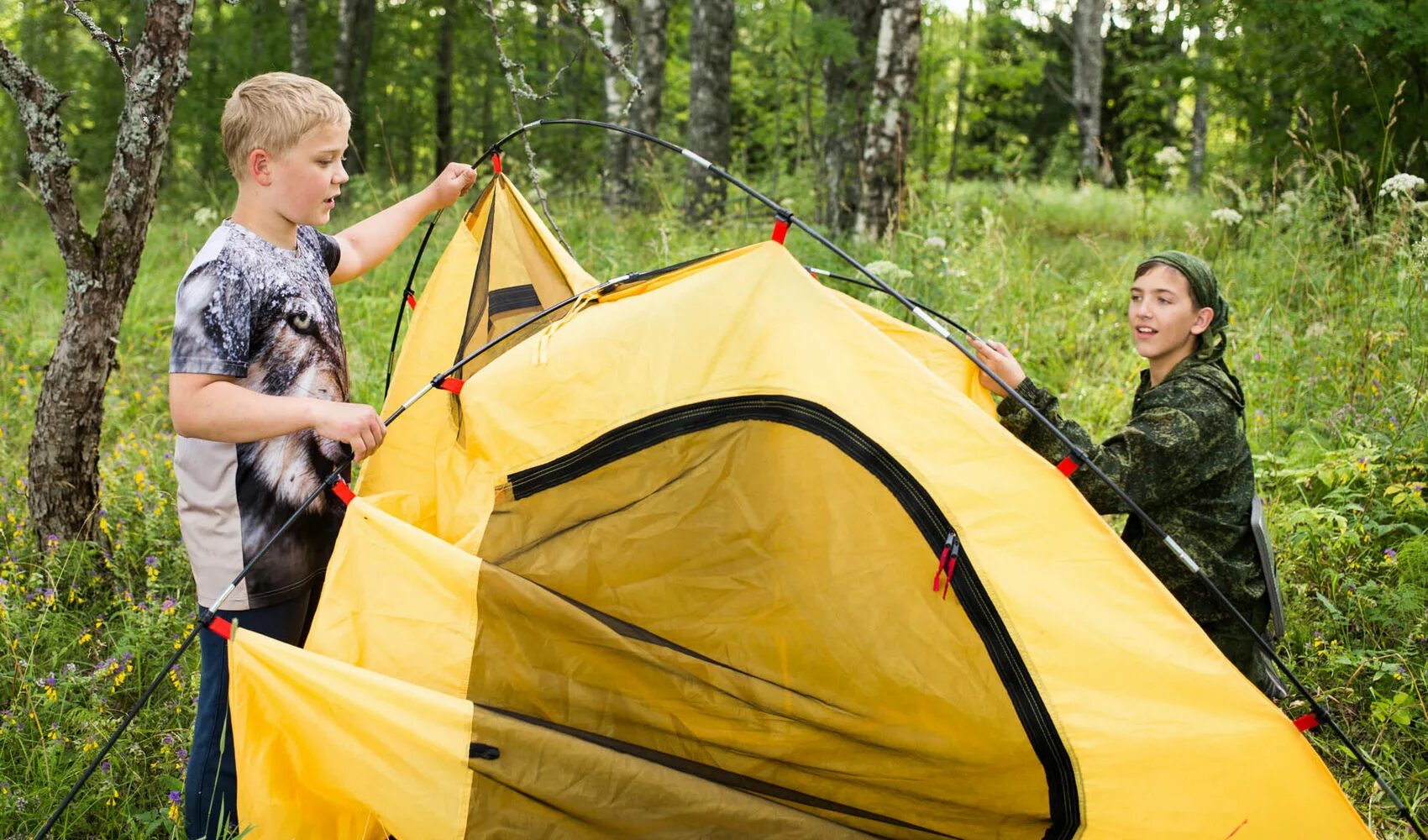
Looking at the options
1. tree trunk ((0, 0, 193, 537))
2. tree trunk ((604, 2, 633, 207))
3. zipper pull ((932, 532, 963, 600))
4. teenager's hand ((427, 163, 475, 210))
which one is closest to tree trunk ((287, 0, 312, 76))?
tree trunk ((604, 2, 633, 207))

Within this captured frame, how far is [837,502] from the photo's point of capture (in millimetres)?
2068

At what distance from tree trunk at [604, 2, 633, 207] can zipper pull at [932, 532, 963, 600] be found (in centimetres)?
657

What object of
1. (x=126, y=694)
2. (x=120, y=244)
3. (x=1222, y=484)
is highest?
(x=120, y=244)

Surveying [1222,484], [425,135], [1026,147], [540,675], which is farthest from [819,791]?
[1026,147]

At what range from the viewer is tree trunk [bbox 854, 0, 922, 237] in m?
5.81

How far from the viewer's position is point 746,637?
2125mm

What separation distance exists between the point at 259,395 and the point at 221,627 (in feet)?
1.55

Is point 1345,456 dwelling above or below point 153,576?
above

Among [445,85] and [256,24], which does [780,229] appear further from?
[256,24]

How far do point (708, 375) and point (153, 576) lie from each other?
2.14 meters

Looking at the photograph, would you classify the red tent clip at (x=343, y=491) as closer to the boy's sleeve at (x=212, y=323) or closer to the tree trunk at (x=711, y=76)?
the boy's sleeve at (x=212, y=323)

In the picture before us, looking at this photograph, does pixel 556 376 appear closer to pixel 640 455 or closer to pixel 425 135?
pixel 640 455

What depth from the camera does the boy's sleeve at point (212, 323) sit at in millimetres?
1885

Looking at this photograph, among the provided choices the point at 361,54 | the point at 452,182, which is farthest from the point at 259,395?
the point at 361,54
